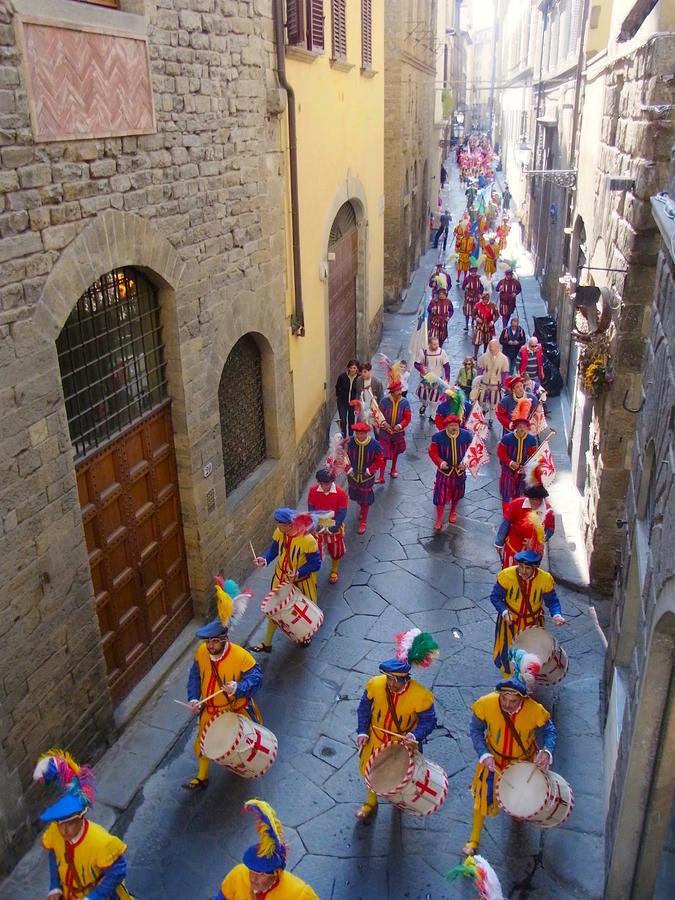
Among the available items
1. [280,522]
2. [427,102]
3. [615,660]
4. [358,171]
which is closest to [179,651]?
[280,522]

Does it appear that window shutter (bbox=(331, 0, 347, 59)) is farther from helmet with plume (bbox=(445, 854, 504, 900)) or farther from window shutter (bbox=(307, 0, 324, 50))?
helmet with plume (bbox=(445, 854, 504, 900))

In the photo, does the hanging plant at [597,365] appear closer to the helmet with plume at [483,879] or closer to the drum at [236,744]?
the drum at [236,744]

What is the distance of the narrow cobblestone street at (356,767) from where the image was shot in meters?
5.59

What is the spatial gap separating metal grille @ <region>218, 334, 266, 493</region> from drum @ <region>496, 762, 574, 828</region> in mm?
4428

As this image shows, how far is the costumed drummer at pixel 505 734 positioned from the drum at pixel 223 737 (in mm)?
1678

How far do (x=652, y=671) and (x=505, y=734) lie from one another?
4.00 feet

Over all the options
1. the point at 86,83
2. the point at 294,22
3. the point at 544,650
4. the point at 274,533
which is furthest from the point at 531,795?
the point at 294,22

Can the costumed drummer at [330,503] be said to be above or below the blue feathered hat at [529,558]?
below

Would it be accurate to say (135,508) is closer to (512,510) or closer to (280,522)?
(280,522)

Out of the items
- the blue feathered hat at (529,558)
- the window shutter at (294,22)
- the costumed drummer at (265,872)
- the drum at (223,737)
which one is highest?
the window shutter at (294,22)

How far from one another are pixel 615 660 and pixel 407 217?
19.1m

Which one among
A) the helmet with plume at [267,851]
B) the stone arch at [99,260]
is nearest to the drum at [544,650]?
the helmet with plume at [267,851]

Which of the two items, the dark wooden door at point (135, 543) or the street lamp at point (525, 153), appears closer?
the dark wooden door at point (135, 543)

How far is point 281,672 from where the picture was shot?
25.1ft
